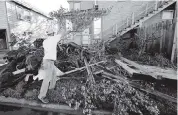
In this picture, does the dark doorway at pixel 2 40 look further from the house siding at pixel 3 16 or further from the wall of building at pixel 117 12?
the wall of building at pixel 117 12

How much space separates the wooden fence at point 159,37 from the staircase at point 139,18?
98 centimetres

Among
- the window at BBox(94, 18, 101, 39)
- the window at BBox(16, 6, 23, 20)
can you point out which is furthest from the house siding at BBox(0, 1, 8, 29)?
the window at BBox(94, 18, 101, 39)

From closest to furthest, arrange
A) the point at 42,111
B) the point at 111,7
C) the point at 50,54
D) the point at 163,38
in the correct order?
1. the point at 42,111
2. the point at 50,54
3. the point at 163,38
4. the point at 111,7

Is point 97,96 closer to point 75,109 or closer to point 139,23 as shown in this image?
point 75,109

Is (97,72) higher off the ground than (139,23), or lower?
lower

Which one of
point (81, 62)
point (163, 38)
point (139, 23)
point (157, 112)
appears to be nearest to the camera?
point (157, 112)

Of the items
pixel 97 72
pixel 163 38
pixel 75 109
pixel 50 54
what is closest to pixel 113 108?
pixel 75 109

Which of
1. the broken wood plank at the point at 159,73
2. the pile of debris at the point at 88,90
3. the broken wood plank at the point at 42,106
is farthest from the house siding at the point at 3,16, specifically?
the broken wood plank at the point at 159,73

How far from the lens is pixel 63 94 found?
159 inches

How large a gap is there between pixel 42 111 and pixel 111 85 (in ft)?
7.79

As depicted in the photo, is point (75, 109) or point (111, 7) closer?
point (75, 109)

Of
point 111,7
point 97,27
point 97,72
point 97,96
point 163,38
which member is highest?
point 111,7

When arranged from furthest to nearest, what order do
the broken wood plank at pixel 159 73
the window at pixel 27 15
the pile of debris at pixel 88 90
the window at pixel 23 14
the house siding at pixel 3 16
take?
the window at pixel 27 15 → the window at pixel 23 14 → the house siding at pixel 3 16 → the broken wood plank at pixel 159 73 → the pile of debris at pixel 88 90

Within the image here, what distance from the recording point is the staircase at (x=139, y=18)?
8.48 m
